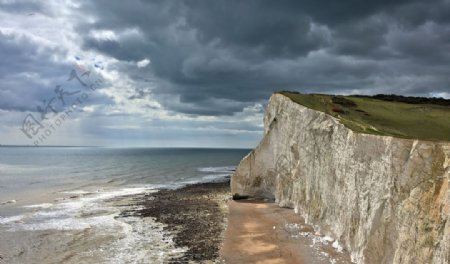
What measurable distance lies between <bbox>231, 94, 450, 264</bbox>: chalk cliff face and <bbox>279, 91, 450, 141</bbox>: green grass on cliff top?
211 centimetres

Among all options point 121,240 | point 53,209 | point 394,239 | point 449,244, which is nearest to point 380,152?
point 394,239

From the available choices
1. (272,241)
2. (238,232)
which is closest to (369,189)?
(272,241)

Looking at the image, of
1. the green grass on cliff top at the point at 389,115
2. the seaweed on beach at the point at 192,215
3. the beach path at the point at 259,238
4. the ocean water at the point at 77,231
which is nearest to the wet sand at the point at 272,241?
the beach path at the point at 259,238

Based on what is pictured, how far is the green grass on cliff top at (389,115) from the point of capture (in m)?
27.8

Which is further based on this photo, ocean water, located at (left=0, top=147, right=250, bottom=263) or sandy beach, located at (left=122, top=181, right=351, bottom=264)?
ocean water, located at (left=0, top=147, right=250, bottom=263)

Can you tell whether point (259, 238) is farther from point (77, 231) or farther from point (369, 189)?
point (77, 231)

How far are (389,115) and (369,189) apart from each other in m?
19.1

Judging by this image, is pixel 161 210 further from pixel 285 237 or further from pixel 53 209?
pixel 285 237

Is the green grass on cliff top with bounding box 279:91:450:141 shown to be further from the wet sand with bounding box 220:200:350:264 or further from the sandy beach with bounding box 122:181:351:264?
the sandy beach with bounding box 122:181:351:264

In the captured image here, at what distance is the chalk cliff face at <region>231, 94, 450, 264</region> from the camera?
46.1 feet

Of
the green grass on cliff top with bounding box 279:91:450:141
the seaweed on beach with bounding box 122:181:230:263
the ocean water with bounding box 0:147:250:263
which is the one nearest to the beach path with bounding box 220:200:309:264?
the seaweed on beach with bounding box 122:181:230:263

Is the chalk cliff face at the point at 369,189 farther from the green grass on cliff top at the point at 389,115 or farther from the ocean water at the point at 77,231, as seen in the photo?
the ocean water at the point at 77,231

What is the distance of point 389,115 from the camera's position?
35.7 m

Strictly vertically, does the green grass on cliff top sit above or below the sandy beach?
above
